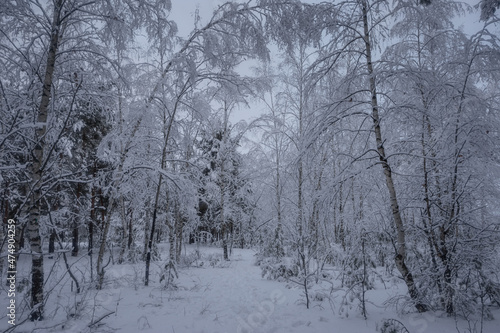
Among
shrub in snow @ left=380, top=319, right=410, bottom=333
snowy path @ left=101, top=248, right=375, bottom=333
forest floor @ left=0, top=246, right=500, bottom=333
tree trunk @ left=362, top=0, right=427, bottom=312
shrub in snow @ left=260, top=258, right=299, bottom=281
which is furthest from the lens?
shrub in snow @ left=260, top=258, right=299, bottom=281

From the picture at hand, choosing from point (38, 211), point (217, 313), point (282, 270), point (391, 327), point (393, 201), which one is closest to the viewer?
point (391, 327)

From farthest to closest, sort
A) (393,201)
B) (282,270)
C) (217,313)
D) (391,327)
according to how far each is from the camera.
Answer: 1. (282,270)
2. (217,313)
3. (393,201)
4. (391,327)

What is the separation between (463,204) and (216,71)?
6597 millimetres

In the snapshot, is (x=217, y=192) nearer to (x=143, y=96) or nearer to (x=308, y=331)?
(x=143, y=96)

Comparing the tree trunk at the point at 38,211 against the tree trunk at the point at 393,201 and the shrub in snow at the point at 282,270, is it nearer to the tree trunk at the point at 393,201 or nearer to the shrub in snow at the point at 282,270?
the tree trunk at the point at 393,201

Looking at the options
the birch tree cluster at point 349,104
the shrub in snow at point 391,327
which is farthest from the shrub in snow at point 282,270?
the shrub in snow at point 391,327

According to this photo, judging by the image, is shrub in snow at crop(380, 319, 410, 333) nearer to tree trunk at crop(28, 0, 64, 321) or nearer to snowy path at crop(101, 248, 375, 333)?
snowy path at crop(101, 248, 375, 333)

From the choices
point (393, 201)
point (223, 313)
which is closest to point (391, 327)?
point (393, 201)

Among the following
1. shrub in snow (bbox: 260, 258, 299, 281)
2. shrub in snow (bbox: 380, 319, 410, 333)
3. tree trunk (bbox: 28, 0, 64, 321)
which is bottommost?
shrub in snow (bbox: 260, 258, 299, 281)

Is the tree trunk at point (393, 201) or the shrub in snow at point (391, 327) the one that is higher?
the tree trunk at point (393, 201)

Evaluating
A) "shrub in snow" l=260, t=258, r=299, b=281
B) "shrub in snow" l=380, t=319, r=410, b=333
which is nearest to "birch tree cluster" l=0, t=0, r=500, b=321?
"shrub in snow" l=380, t=319, r=410, b=333

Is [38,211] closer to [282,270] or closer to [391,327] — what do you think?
[391,327]

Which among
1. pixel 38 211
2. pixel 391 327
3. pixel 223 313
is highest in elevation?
pixel 38 211

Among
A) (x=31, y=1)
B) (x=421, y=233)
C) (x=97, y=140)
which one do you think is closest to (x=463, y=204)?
(x=421, y=233)
